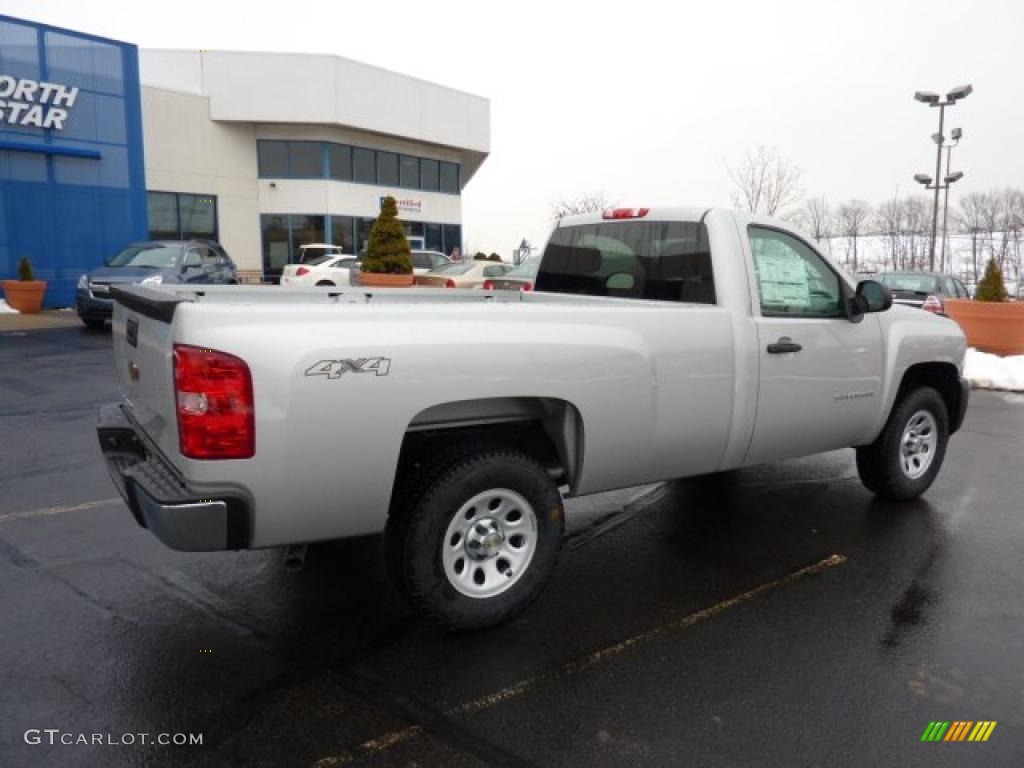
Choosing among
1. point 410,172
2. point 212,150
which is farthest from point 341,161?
point 212,150

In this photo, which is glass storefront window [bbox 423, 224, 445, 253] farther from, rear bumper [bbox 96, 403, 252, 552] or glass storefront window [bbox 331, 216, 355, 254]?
rear bumper [bbox 96, 403, 252, 552]

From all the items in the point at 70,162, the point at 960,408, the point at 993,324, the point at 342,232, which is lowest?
the point at 960,408

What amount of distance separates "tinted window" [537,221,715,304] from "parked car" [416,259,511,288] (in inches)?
583

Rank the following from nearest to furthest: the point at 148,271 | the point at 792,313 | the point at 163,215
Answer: the point at 792,313 → the point at 148,271 → the point at 163,215

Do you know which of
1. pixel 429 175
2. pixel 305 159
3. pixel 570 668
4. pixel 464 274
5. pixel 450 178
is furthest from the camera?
pixel 450 178

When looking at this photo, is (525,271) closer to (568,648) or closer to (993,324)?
(993,324)

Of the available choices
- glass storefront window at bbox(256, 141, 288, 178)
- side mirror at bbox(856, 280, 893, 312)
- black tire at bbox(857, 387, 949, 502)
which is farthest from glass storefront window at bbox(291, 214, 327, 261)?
side mirror at bbox(856, 280, 893, 312)

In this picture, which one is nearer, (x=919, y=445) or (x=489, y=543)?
(x=489, y=543)

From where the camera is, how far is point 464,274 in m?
21.5

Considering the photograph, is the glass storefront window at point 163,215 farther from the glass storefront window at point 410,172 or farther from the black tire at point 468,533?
the black tire at point 468,533

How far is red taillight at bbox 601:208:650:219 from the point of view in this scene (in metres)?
5.06

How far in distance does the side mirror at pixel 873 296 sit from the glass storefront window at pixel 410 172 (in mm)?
34979

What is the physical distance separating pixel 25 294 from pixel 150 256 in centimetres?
561

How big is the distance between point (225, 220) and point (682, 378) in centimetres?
3268
